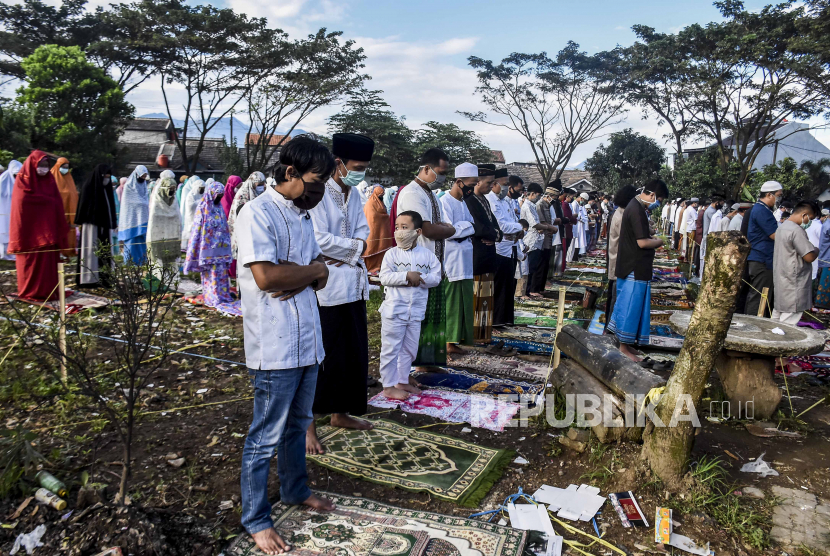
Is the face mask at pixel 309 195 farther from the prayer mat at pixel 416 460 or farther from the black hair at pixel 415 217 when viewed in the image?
the black hair at pixel 415 217

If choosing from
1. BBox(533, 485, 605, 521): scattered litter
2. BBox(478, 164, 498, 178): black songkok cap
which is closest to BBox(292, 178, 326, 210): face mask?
BBox(533, 485, 605, 521): scattered litter

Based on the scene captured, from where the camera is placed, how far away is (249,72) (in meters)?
22.6

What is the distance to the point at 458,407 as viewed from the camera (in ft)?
14.7

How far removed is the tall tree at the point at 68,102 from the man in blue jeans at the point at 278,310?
21.0 metres

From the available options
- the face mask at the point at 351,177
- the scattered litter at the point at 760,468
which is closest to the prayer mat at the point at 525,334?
the scattered litter at the point at 760,468

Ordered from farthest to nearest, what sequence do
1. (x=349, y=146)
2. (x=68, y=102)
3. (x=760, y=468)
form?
(x=68, y=102)
(x=349, y=146)
(x=760, y=468)

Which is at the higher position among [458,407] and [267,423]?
[267,423]

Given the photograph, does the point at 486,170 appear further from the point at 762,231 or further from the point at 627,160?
the point at 627,160

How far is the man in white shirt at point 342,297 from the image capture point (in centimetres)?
351

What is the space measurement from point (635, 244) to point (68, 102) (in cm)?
2128

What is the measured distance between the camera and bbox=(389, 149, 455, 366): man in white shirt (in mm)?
4910

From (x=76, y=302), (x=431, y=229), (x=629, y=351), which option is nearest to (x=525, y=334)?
(x=629, y=351)

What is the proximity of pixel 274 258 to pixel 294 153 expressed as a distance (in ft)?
1.63

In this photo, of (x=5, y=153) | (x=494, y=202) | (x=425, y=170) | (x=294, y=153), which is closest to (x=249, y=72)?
(x=5, y=153)
